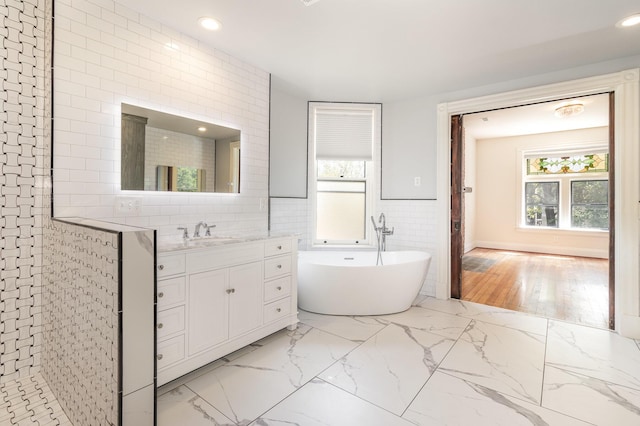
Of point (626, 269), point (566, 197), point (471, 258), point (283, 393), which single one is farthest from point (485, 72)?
point (566, 197)

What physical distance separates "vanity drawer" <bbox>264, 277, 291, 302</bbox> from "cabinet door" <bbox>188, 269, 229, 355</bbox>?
0.40m

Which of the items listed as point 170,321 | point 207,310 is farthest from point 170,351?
point 207,310

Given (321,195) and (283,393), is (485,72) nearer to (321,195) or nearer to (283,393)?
(321,195)

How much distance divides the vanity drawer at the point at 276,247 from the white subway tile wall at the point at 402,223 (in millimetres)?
893

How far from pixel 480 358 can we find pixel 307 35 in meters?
2.85

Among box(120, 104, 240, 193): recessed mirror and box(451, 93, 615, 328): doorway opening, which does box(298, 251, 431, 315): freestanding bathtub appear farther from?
box(120, 104, 240, 193): recessed mirror

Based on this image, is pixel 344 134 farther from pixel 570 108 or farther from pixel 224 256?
pixel 570 108

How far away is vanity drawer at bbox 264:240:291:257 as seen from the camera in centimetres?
247

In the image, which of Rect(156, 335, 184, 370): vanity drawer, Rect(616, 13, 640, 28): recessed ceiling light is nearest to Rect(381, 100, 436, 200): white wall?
Rect(616, 13, 640, 28): recessed ceiling light

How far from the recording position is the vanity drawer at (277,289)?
2.47 meters

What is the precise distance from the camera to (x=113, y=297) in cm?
119

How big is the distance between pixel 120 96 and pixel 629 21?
3730 millimetres

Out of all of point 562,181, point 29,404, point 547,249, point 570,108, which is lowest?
point 29,404

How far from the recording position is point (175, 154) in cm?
250
